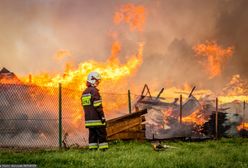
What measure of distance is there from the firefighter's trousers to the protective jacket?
17cm

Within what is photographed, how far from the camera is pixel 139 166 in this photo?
28.5 feet

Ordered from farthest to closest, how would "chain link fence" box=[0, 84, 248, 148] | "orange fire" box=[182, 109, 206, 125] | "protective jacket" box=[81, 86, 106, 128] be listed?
"orange fire" box=[182, 109, 206, 125], "chain link fence" box=[0, 84, 248, 148], "protective jacket" box=[81, 86, 106, 128]

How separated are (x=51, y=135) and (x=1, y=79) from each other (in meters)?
4.00

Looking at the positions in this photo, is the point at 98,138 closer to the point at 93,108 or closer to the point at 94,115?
the point at 94,115

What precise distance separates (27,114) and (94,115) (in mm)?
7585

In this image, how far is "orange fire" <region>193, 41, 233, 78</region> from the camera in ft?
105

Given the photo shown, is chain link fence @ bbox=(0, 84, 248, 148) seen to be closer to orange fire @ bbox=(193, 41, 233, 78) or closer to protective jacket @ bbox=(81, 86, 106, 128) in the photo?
protective jacket @ bbox=(81, 86, 106, 128)

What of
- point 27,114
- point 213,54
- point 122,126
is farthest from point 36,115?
point 213,54

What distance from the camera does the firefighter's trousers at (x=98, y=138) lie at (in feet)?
39.5

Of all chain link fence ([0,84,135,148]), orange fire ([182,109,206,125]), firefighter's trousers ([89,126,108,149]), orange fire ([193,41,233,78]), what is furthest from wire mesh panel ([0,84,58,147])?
orange fire ([193,41,233,78])

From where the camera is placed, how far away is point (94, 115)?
12.1 meters

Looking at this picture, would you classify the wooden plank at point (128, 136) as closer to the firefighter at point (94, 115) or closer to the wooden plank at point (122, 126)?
the wooden plank at point (122, 126)

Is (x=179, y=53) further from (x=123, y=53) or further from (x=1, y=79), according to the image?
(x=1, y=79)

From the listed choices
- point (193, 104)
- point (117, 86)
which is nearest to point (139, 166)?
point (193, 104)
